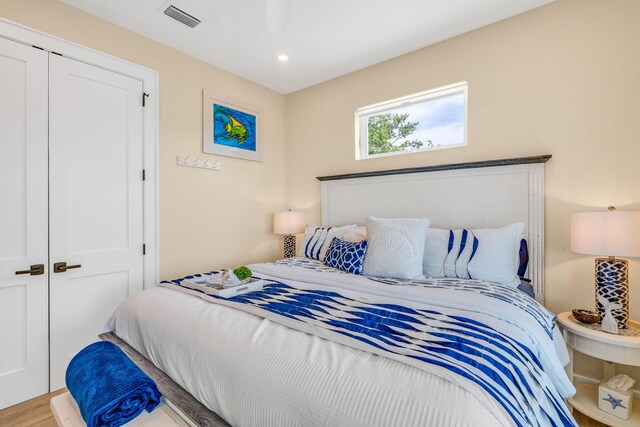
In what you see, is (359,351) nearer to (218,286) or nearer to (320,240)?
(218,286)

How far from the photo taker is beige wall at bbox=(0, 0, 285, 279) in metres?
2.29

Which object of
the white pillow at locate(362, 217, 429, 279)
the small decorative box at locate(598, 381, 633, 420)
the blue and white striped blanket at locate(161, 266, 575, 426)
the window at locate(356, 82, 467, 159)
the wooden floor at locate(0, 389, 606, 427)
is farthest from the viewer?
the window at locate(356, 82, 467, 159)

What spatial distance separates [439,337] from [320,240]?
6.13 ft

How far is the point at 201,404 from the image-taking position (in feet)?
3.89

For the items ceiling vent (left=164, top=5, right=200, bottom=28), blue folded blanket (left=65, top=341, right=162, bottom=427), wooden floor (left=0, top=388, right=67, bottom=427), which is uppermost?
ceiling vent (left=164, top=5, right=200, bottom=28)

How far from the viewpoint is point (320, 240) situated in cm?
293

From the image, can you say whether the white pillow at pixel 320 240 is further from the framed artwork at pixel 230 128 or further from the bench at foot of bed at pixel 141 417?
the bench at foot of bed at pixel 141 417

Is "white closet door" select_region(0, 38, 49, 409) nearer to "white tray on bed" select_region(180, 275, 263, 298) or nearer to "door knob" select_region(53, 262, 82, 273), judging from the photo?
"door knob" select_region(53, 262, 82, 273)

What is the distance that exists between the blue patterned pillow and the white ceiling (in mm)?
1762

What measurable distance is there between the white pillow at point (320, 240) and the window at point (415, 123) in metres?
0.91

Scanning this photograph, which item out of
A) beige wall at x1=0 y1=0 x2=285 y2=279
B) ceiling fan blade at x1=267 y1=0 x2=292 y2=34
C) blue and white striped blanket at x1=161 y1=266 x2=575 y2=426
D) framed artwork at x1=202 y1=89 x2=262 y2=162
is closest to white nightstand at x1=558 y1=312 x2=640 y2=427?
blue and white striped blanket at x1=161 y1=266 x2=575 y2=426

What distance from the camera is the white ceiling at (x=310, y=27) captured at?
7.33 feet

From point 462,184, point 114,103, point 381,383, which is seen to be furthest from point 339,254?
point 114,103

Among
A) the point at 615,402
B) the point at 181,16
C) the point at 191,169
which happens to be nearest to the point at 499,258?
the point at 615,402
